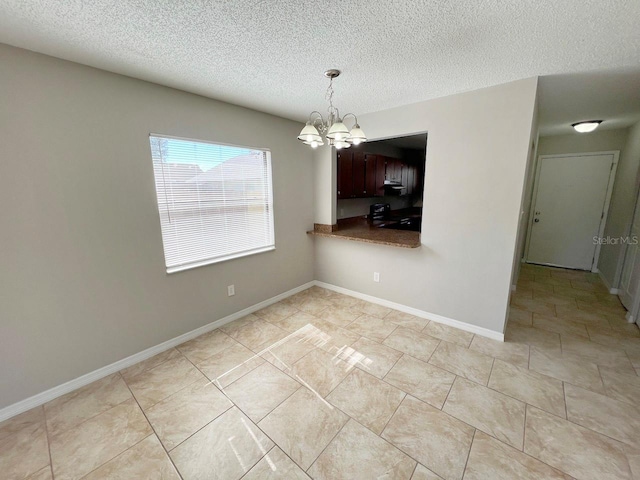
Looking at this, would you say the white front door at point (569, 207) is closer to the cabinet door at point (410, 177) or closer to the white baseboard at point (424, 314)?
the cabinet door at point (410, 177)

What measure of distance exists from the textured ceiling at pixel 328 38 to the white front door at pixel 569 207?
3.38 meters

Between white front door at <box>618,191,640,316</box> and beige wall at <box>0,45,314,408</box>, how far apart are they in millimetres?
4897

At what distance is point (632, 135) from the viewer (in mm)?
3717

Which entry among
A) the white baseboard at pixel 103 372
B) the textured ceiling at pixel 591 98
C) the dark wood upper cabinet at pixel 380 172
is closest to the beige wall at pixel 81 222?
the white baseboard at pixel 103 372

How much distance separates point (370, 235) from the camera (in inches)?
133

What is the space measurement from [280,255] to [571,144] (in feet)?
17.5

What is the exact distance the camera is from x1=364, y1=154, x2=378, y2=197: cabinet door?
4301mm

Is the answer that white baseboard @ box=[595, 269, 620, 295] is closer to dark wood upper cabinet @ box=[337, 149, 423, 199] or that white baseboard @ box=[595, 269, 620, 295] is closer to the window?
dark wood upper cabinet @ box=[337, 149, 423, 199]

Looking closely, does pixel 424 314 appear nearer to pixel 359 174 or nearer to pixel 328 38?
pixel 359 174

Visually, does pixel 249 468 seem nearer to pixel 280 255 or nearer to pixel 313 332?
pixel 313 332

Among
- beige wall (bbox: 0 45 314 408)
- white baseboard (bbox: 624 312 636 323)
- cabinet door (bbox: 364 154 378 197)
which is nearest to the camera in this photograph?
beige wall (bbox: 0 45 314 408)

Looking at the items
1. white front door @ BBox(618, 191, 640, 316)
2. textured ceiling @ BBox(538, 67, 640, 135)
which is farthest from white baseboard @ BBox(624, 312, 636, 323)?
textured ceiling @ BBox(538, 67, 640, 135)

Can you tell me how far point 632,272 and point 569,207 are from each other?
5.99 feet

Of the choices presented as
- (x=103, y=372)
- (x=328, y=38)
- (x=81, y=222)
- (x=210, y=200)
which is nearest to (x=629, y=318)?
(x=328, y=38)
